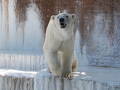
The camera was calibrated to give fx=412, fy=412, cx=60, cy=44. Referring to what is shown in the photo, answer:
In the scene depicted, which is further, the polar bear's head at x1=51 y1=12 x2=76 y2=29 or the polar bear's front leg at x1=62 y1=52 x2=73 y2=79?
the polar bear's front leg at x1=62 y1=52 x2=73 y2=79

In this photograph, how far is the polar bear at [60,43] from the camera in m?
4.92

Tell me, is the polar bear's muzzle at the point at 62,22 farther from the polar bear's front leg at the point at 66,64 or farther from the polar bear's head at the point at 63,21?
the polar bear's front leg at the point at 66,64

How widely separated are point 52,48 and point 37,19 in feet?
13.2

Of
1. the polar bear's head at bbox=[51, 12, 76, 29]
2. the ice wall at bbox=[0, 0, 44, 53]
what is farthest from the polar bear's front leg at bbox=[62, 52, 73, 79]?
the ice wall at bbox=[0, 0, 44, 53]

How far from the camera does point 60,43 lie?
5078 mm

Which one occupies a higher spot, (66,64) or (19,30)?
(19,30)

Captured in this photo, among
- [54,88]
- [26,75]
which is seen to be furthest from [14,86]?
[54,88]

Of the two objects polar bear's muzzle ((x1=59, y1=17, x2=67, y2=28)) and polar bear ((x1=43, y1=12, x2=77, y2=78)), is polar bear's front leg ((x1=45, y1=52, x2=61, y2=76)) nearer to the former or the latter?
polar bear ((x1=43, y1=12, x2=77, y2=78))

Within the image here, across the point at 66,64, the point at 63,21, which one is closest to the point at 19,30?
the point at 66,64

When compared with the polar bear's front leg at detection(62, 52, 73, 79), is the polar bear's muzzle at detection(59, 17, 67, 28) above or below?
above

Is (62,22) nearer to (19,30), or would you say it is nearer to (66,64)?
(66,64)

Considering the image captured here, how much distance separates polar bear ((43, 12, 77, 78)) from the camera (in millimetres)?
4918

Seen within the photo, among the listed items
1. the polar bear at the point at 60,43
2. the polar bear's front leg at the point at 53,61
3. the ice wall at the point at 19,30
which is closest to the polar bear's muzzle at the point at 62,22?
the polar bear at the point at 60,43

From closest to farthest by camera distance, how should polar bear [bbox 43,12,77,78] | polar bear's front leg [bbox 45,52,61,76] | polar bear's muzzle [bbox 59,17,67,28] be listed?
polar bear's muzzle [bbox 59,17,67,28]
polar bear [bbox 43,12,77,78]
polar bear's front leg [bbox 45,52,61,76]
